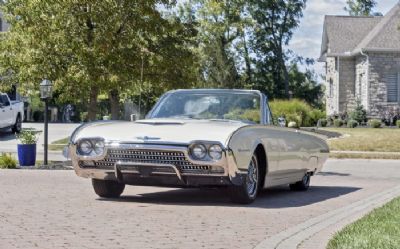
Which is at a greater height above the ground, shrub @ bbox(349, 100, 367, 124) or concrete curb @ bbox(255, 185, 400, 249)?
shrub @ bbox(349, 100, 367, 124)

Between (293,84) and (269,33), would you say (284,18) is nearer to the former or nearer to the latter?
(269,33)

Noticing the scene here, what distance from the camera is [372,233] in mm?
7723

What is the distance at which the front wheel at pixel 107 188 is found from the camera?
11.0 m

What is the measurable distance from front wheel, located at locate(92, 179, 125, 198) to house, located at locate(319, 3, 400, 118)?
3029cm

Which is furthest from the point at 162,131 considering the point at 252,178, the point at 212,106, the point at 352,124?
the point at 352,124

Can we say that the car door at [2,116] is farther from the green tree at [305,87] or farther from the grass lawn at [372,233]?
the green tree at [305,87]

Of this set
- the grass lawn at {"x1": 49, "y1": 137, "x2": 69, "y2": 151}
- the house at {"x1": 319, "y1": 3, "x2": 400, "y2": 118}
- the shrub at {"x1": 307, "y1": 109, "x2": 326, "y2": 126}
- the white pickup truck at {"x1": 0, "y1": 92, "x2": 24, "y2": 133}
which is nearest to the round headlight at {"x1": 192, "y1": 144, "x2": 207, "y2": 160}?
the grass lawn at {"x1": 49, "y1": 137, "x2": 69, "y2": 151}

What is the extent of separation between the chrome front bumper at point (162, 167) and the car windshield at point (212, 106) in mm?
1473

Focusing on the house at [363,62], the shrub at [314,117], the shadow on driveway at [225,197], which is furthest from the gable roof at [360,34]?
the shadow on driveway at [225,197]

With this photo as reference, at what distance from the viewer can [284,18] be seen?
6088 cm

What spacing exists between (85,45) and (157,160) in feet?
36.0

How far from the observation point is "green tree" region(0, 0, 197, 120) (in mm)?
20031

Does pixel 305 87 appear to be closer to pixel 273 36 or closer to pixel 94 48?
pixel 273 36

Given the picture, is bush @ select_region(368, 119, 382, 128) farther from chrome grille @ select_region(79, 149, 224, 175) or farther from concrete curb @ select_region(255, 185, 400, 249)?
chrome grille @ select_region(79, 149, 224, 175)
